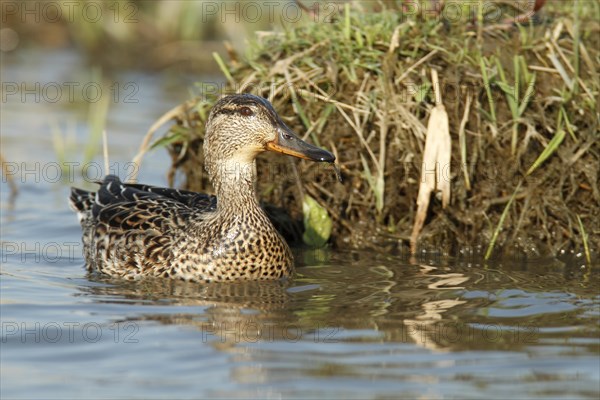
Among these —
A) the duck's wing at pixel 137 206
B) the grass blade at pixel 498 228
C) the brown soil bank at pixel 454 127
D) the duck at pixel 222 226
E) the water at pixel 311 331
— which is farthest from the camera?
the brown soil bank at pixel 454 127

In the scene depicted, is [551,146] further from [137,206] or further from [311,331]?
[137,206]

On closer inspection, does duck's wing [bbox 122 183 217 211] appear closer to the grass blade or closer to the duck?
the duck

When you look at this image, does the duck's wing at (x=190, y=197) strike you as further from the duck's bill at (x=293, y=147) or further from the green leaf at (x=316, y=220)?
the duck's bill at (x=293, y=147)

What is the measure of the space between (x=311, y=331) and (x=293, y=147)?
1486 mm

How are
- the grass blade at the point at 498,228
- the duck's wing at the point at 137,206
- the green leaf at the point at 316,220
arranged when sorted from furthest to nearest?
the green leaf at the point at 316,220 → the grass blade at the point at 498,228 → the duck's wing at the point at 137,206

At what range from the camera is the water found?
4.82 m

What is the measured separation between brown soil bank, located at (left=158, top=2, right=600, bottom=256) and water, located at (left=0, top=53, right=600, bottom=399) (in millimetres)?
331

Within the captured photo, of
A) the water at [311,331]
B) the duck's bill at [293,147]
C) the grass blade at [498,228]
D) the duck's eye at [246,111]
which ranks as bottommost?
the water at [311,331]

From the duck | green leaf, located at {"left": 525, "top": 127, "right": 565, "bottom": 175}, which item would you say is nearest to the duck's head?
the duck

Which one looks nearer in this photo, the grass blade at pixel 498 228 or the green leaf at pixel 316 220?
the grass blade at pixel 498 228

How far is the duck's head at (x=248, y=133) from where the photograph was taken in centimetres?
672

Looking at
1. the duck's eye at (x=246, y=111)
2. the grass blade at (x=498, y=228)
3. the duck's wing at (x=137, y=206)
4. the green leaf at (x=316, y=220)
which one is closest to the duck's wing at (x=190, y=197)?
the duck's wing at (x=137, y=206)

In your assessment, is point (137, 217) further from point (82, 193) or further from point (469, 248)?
point (469, 248)

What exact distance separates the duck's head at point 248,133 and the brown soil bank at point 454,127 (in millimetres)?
913
